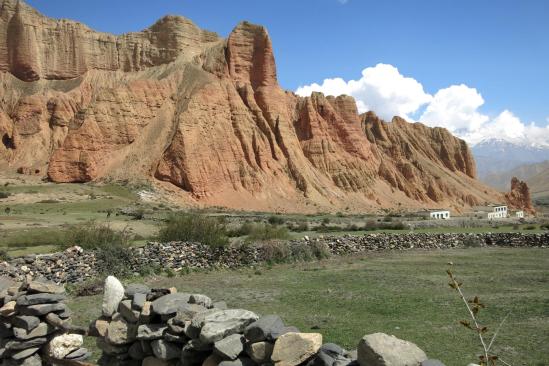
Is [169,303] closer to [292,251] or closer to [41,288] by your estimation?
[41,288]

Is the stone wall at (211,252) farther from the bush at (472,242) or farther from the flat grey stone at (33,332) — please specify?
the flat grey stone at (33,332)

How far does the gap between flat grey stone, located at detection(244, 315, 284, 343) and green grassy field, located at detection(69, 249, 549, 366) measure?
401 centimetres

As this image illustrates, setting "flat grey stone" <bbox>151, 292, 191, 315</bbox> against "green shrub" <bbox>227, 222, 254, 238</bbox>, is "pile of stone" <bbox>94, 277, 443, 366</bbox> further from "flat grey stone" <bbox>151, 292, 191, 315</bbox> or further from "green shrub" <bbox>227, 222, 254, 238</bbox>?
"green shrub" <bbox>227, 222, 254, 238</bbox>

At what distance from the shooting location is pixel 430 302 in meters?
14.5

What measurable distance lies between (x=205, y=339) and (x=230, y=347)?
380mm

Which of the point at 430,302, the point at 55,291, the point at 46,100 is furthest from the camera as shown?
the point at 46,100

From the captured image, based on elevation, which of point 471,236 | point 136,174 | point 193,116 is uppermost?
point 193,116

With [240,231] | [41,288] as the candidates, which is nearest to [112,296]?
[41,288]

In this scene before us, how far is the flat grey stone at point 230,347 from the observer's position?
20.3 ft

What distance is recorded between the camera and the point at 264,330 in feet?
20.1

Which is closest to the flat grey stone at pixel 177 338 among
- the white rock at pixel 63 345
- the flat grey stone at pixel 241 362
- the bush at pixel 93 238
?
the flat grey stone at pixel 241 362

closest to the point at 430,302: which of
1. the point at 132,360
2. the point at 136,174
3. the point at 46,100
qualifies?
the point at 132,360

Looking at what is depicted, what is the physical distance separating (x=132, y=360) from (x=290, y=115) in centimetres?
9013

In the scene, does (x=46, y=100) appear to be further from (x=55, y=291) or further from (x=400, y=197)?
(x=55, y=291)
